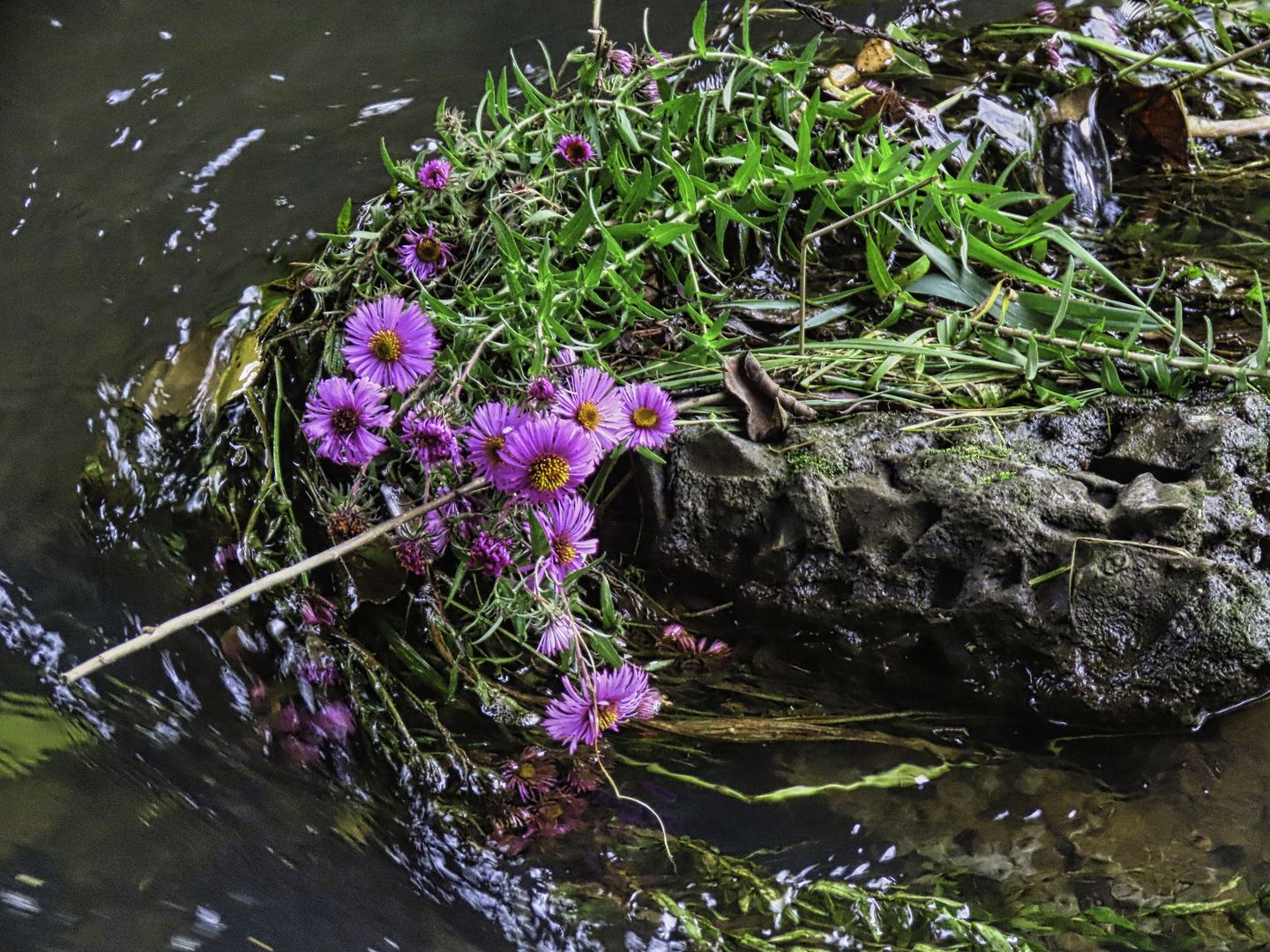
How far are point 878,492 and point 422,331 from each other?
0.59m

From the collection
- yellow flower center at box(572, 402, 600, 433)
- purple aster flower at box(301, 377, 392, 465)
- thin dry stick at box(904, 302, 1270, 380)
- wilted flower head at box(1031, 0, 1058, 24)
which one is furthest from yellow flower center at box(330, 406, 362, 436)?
wilted flower head at box(1031, 0, 1058, 24)

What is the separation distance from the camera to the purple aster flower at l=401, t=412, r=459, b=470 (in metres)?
0.96

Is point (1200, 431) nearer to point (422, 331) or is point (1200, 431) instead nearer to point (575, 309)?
point (575, 309)

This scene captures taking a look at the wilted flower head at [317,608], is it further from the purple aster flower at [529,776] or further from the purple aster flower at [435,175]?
the purple aster flower at [435,175]

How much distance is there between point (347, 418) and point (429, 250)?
41cm

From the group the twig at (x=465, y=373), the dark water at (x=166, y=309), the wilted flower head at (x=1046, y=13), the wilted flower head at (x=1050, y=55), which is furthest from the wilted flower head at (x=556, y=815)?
the wilted flower head at (x=1046, y=13)

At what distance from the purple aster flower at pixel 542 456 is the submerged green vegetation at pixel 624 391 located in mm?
13

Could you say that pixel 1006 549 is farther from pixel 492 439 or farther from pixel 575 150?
pixel 575 150

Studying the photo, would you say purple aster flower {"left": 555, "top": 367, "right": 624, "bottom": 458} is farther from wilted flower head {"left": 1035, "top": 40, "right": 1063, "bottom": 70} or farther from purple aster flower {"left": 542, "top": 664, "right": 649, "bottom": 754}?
wilted flower head {"left": 1035, "top": 40, "right": 1063, "bottom": 70}

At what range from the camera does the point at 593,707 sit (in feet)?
3.17

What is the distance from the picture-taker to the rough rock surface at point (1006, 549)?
1039 millimetres

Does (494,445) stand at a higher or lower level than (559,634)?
higher

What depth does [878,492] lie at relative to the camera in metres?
1.10

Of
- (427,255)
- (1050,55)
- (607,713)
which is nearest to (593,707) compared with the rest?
(607,713)
